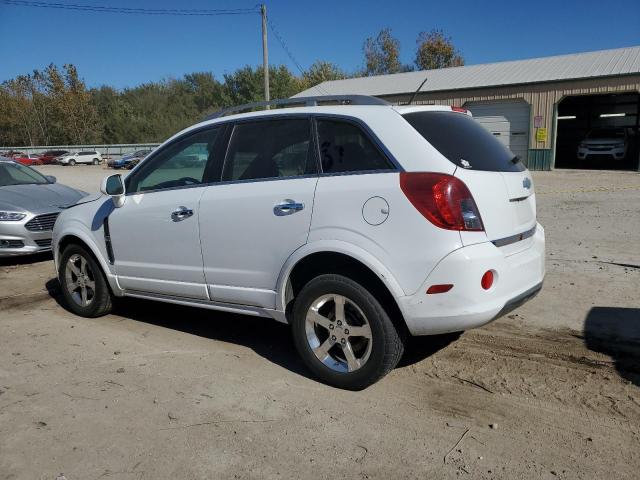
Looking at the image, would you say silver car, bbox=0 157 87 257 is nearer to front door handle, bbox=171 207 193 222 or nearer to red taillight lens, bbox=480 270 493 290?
front door handle, bbox=171 207 193 222

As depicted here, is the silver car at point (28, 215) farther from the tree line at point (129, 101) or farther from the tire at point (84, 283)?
the tree line at point (129, 101)

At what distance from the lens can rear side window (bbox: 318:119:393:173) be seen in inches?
138

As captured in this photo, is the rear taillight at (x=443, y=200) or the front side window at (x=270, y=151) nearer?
the rear taillight at (x=443, y=200)

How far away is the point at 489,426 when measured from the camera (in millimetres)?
3170

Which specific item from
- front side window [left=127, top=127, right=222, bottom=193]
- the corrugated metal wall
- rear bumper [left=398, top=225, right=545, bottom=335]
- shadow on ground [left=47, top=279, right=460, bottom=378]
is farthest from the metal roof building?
rear bumper [left=398, top=225, right=545, bottom=335]

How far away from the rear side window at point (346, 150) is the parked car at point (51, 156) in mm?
56574

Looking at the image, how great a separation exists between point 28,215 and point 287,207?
18.8 feet

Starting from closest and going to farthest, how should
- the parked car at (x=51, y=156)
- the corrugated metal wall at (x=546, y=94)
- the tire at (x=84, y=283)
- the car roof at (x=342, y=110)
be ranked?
the car roof at (x=342, y=110) < the tire at (x=84, y=283) < the corrugated metal wall at (x=546, y=94) < the parked car at (x=51, y=156)

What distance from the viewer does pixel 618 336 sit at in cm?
436

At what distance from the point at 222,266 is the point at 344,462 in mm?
1808

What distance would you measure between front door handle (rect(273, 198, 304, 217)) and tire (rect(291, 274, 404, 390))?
484mm

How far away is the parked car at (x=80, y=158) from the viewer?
52.2 metres

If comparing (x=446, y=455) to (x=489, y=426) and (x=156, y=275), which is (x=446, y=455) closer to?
(x=489, y=426)

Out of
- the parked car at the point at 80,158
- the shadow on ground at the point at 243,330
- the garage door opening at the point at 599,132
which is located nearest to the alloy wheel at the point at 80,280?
the shadow on ground at the point at 243,330
